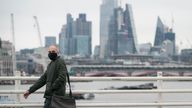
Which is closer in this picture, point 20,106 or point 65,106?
point 65,106

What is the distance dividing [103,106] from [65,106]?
1.44m

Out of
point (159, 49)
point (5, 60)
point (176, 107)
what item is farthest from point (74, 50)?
point (176, 107)

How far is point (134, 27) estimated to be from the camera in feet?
602

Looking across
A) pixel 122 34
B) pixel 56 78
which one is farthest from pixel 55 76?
pixel 122 34

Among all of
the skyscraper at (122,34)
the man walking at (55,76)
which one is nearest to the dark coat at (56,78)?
the man walking at (55,76)

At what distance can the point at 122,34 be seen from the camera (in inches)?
6781

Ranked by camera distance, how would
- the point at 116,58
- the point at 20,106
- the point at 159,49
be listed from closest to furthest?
the point at 20,106
the point at 116,58
the point at 159,49

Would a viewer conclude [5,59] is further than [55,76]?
Yes

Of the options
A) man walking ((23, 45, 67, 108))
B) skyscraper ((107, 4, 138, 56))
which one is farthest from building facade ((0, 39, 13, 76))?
man walking ((23, 45, 67, 108))

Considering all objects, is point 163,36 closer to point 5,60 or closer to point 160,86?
point 5,60

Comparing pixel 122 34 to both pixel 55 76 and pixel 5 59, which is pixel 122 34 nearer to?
pixel 5 59

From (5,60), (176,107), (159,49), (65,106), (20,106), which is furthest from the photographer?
(159,49)

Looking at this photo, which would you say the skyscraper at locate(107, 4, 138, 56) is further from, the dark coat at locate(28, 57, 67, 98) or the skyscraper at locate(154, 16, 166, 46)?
the dark coat at locate(28, 57, 67, 98)

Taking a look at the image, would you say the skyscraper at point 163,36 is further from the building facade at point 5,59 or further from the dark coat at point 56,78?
the dark coat at point 56,78
